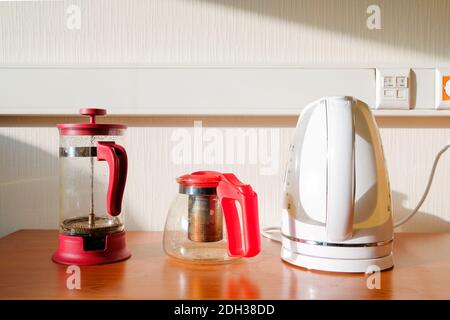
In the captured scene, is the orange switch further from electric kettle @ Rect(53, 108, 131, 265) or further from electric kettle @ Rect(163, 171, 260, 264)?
electric kettle @ Rect(53, 108, 131, 265)

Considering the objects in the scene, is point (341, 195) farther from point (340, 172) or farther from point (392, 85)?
point (392, 85)

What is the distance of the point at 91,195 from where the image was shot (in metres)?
0.80

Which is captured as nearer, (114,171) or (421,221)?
(114,171)

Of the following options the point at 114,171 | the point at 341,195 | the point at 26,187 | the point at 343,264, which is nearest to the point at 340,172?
the point at 341,195

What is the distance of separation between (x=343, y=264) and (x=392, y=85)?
18.4 inches

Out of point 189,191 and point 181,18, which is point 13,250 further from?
point 181,18

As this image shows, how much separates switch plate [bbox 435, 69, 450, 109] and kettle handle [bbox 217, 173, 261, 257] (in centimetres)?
55

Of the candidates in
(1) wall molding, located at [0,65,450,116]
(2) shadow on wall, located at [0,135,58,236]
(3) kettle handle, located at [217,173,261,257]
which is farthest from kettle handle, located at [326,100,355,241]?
(2) shadow on wall, located at [0,135,58,236]

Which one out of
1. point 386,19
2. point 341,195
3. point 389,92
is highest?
point 386,19

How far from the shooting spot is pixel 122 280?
0.60 m

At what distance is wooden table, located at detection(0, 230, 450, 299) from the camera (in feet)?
1.77

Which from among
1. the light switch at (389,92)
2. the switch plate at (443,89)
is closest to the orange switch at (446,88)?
the switch plate at (443,89)

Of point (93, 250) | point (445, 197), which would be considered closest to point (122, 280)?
point (93, 250)

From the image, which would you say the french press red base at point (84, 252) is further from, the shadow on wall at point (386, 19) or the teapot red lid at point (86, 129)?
the shadow on wall at point (386, 19)
